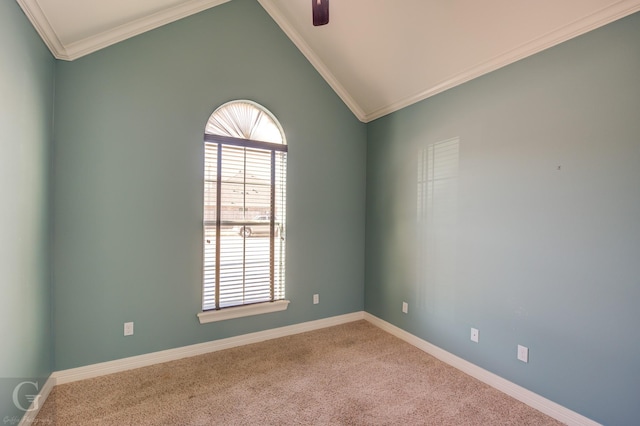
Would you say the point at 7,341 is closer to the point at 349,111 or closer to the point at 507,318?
the point at 507,318

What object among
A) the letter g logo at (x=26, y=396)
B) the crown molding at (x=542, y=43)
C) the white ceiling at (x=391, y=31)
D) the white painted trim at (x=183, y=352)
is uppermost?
the white ceiling at (x=391, y=31)

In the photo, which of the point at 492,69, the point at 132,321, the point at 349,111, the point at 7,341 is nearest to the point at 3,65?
the point at 7,341

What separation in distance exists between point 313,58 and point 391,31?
105 centimetres

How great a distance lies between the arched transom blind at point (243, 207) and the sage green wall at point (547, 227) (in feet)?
5.07

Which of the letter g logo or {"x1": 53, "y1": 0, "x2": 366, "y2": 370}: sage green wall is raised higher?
{"x1": 53, "y1": 0, "x2": 366, "y2": 370}: sage green wall

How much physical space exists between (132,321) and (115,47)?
2351 millimetres

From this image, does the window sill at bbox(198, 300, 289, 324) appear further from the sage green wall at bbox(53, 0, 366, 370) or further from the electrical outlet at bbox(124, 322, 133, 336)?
the electrical outlet at bbox(124, 322, 133, 336)

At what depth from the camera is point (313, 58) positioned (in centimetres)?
341

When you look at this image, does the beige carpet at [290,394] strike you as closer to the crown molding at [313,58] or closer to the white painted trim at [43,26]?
the white painted trim at [43,26]

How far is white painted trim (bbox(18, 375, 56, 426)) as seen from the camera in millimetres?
1825

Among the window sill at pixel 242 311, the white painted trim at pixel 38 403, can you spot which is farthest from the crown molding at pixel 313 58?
the white painted trim at pixel 38 403

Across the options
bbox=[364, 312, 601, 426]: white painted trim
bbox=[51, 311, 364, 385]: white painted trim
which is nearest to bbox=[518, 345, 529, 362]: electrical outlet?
bbox=[364, 312, 601, 426]: white painted trim

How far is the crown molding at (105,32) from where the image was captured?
74.4 inches

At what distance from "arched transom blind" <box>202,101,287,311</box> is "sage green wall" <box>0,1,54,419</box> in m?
1.16
